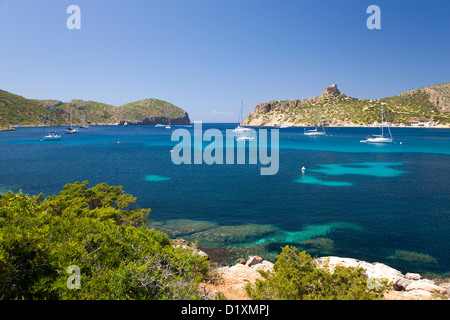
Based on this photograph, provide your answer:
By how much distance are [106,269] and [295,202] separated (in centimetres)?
1905

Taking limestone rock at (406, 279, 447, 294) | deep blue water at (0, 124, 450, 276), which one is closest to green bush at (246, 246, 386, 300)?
limestone rock at (406, 279, 447, 294)

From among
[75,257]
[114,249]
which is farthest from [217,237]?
[75,257]

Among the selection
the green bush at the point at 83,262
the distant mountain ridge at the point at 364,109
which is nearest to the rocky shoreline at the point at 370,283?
the green bush at the point at 83,262

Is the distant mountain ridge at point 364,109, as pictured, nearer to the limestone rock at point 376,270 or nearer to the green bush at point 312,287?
the limestone rock at point 376,270

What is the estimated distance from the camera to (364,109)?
149375mm

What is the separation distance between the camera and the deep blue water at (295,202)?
15227 mm

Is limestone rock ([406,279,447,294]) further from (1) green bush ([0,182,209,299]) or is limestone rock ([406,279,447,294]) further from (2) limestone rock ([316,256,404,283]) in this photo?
(1) green bush ([0,182,209,299])

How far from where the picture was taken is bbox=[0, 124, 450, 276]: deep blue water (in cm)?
1523

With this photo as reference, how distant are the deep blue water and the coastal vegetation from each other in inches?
304

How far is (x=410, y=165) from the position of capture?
4019 centimetres

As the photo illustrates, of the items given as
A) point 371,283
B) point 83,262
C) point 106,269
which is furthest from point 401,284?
point 83,262

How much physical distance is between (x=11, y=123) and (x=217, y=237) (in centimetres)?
15297

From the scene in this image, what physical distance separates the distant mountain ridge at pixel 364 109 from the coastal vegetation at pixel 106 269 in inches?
5994

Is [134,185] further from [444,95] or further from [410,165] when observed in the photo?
[444,95]
